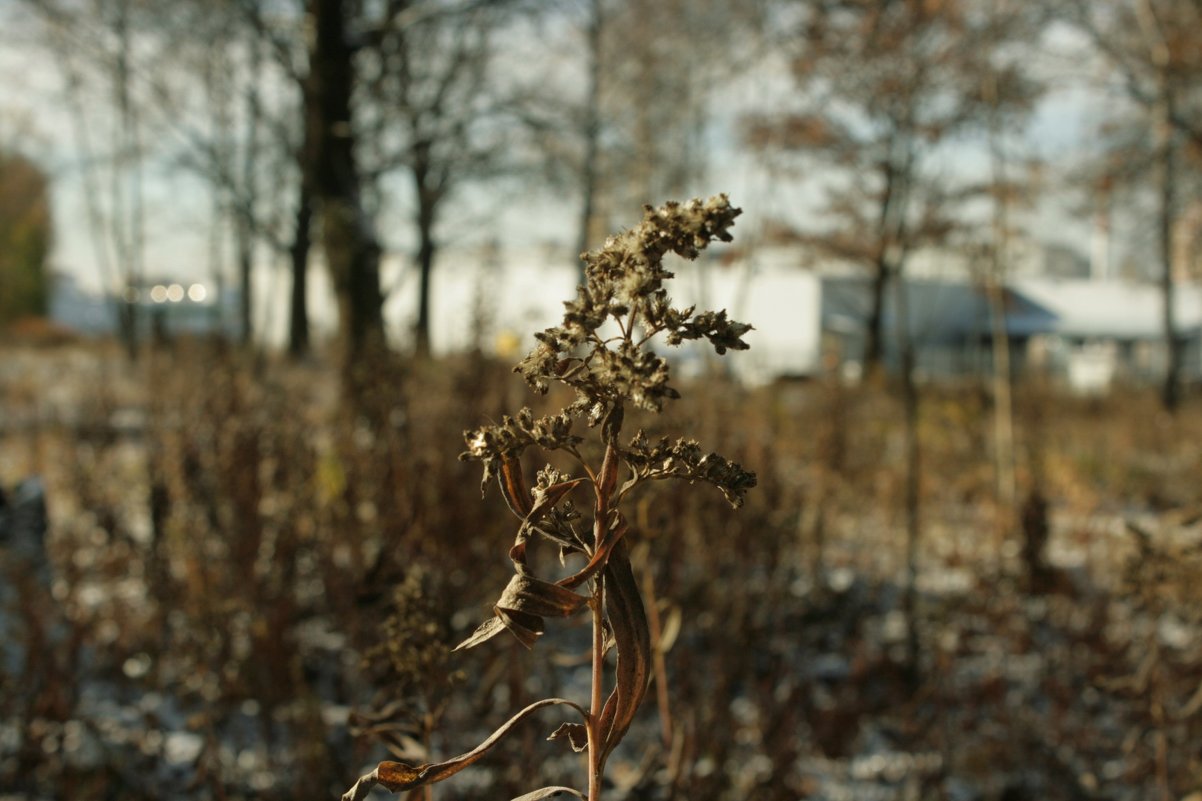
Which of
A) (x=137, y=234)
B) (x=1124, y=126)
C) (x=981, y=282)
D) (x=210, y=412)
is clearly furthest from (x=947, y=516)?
(x=137, y=234)

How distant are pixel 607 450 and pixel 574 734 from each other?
0.96 ft

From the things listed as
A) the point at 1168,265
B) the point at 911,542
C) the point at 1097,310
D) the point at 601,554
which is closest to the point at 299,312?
the point at 1168,265

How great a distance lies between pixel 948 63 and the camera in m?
6.43

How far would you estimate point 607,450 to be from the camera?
34.4 inches

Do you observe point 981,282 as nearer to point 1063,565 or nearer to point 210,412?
point 1063,565

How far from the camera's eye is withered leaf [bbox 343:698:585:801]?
87cm

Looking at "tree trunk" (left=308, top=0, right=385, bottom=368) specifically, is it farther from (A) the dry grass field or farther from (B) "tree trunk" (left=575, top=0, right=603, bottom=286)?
(A) the dry grass field

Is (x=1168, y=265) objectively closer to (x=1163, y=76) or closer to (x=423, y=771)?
(x=1163, y=76)

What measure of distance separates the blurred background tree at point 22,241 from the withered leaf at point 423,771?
129 feet

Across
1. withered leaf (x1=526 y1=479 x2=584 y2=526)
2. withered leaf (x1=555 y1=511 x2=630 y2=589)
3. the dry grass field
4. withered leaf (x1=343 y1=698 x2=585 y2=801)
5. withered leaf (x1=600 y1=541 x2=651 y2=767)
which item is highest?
withered leaf (x1=526 y1=479 x2=584 y2=526)

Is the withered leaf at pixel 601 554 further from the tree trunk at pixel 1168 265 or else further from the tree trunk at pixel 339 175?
the tree trunk at pixel 1168 265

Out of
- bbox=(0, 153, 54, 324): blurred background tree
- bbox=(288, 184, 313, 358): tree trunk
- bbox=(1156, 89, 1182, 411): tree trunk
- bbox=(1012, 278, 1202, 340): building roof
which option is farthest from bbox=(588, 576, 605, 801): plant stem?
bbox=(1012, 278, 1202, 340): building roof

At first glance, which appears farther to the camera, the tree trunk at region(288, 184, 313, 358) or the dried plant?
the tree trunk at region(288, 184, 313, 358)

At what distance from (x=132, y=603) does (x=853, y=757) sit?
9.95 ft
